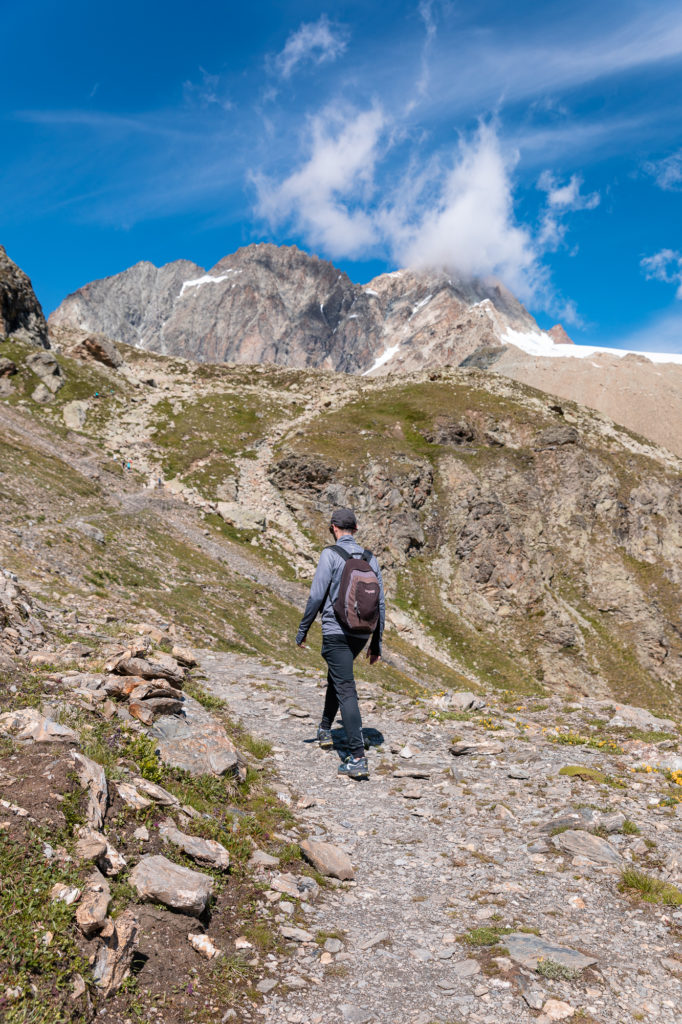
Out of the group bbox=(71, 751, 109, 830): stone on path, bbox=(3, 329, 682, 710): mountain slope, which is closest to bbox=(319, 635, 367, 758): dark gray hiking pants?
bbox=(71, 751, 109, 830): stone on path

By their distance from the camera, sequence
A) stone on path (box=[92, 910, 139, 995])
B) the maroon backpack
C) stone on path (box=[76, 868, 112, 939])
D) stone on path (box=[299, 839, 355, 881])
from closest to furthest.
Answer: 1. stone on path (box=[92, 910, 139, 995])
2. stone on path (box=[76, 868, 112, 939])
3. stone on path (box=[299, 839, 355, 881])
4. the maroon backpack

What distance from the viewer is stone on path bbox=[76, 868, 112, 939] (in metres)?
4.48

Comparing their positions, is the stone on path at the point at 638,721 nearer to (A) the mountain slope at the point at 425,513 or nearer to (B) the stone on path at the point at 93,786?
(B) the stone on path at the point at 93,786

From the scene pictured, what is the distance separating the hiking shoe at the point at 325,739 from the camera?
11.5 m

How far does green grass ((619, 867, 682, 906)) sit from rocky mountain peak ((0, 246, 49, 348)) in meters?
78.8

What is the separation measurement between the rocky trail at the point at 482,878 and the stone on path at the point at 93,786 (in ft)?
7.25

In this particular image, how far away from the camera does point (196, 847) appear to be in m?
6.36

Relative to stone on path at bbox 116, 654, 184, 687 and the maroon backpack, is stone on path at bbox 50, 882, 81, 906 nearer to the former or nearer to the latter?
stone on path at bbox 116, 654, 184, 687

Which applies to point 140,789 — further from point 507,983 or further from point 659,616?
point 659,616

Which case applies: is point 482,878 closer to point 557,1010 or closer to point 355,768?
point 557,1010

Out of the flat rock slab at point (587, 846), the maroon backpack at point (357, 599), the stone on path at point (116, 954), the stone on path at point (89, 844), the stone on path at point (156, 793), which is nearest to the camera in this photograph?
the stone on path at point (116, 954)

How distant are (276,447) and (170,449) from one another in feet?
38.7

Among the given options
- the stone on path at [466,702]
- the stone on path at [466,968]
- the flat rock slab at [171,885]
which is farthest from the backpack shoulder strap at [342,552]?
the stone on path at [466,702]

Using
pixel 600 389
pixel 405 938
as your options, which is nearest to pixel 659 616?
pixel 405 938
